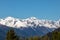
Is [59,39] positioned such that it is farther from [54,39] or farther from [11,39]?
[11,39]

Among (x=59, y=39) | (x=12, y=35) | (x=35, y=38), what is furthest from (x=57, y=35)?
(x=12, y=35)

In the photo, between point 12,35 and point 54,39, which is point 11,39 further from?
point 54,39

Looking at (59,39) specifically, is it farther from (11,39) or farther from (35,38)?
(11,39)

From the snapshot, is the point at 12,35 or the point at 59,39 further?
the point at 59,39

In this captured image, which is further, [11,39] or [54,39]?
A: [54,39]

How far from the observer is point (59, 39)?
194ft

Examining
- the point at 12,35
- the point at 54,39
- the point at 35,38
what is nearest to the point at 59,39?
the point at 54,39

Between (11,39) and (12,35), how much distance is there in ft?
3.62

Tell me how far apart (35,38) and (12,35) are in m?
14.0

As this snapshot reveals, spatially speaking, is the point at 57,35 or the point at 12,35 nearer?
the point at 12,35

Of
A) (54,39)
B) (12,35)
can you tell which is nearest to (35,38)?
(54,39)

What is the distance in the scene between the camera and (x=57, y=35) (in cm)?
5784

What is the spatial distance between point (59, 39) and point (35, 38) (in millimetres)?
6439

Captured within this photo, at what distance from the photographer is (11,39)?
45.2 meters
